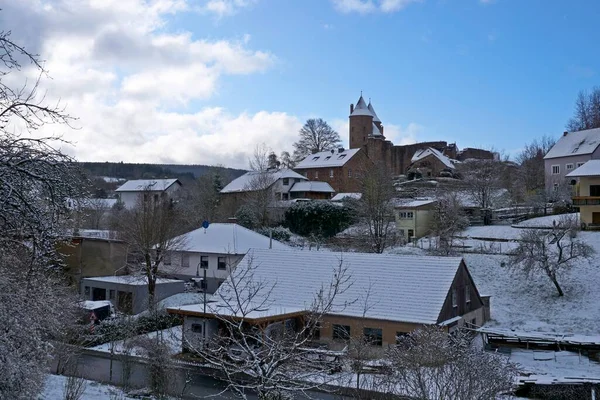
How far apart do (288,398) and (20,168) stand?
5.87 m

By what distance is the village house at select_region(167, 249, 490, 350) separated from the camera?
78.6 ft

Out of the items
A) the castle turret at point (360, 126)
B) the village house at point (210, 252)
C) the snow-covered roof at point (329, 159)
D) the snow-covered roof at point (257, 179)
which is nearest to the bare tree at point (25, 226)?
the village house at point (210, 252)

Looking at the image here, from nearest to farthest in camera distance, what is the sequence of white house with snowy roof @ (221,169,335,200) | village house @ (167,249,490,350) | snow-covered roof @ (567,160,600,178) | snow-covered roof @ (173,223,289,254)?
village house @ (167,249,490,350) → snow-covered roof @ (173,223,289,254) → snow-covered roof @ (567,160,600,178) → white house with snowy roof @ (221,169,335,200)

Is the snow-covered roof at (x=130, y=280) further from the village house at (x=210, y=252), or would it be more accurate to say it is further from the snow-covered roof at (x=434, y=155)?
the snow-covered roof at (x=434, y=155)

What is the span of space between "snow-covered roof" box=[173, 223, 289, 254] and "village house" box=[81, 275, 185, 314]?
4.11 m

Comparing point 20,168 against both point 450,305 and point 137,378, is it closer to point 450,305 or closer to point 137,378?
point 137,378

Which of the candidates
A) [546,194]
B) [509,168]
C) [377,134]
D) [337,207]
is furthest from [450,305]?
[377,134]

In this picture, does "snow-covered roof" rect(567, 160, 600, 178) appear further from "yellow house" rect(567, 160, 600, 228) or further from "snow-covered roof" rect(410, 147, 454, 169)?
"snow-covered roof" rect(410, 147, 454, 169)

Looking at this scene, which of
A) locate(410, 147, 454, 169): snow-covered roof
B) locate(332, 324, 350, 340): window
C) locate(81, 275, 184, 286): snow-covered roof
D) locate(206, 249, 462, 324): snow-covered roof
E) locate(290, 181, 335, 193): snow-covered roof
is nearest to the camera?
locate(206, 249, 462, 324): snow-covered roof

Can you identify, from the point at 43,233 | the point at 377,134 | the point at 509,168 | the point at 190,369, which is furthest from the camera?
the point at 377,134

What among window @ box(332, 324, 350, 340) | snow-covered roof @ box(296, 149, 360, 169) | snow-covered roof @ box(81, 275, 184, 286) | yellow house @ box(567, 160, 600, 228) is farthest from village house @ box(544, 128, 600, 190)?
snow-covered roof @ box(81, 275, 184, 286)

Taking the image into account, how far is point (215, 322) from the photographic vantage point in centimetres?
2536

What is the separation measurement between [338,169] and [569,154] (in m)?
25.5

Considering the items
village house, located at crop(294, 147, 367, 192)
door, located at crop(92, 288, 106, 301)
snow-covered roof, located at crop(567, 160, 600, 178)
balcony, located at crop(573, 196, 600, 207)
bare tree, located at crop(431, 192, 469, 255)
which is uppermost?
village house, located at crop(294, 147, 367, 192)
